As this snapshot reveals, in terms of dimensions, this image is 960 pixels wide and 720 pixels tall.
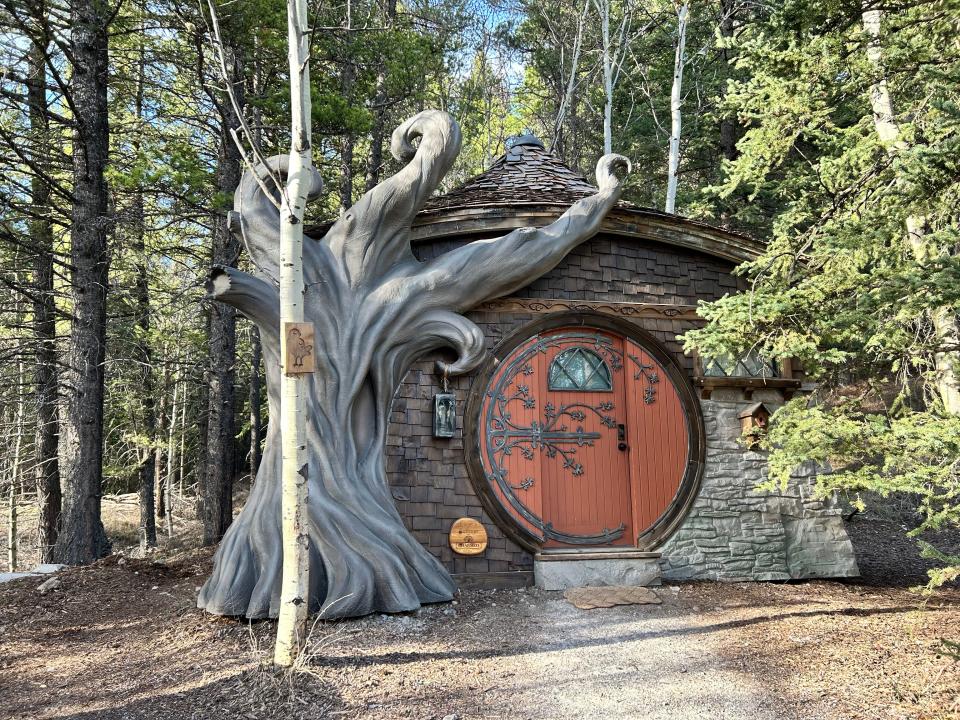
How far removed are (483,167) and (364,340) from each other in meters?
13.0

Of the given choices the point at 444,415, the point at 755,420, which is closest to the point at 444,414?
the point at 444,415

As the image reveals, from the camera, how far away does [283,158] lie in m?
6.27

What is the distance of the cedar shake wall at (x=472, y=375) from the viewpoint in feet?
20.3

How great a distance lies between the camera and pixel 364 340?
234 inches

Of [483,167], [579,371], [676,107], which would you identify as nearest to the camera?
[579,371]

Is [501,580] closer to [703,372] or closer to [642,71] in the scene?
[703,372]

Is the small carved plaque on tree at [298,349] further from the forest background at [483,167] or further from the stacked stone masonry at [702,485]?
the stacked stone masonry at [702,485]

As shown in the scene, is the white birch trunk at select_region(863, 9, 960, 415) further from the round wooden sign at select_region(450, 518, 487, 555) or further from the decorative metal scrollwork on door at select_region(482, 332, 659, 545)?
the round wooden sign at select_region(450, 518, 487, 555)

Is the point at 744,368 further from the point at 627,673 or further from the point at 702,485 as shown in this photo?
the point at 627,673

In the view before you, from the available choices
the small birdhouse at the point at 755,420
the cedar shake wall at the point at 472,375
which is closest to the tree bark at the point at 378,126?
the cedar shake wall at the point at 472,375

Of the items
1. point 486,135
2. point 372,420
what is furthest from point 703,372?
point 486,135

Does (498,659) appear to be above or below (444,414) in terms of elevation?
below

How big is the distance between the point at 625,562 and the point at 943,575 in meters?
3.26

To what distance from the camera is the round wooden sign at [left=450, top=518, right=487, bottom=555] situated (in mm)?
6172
